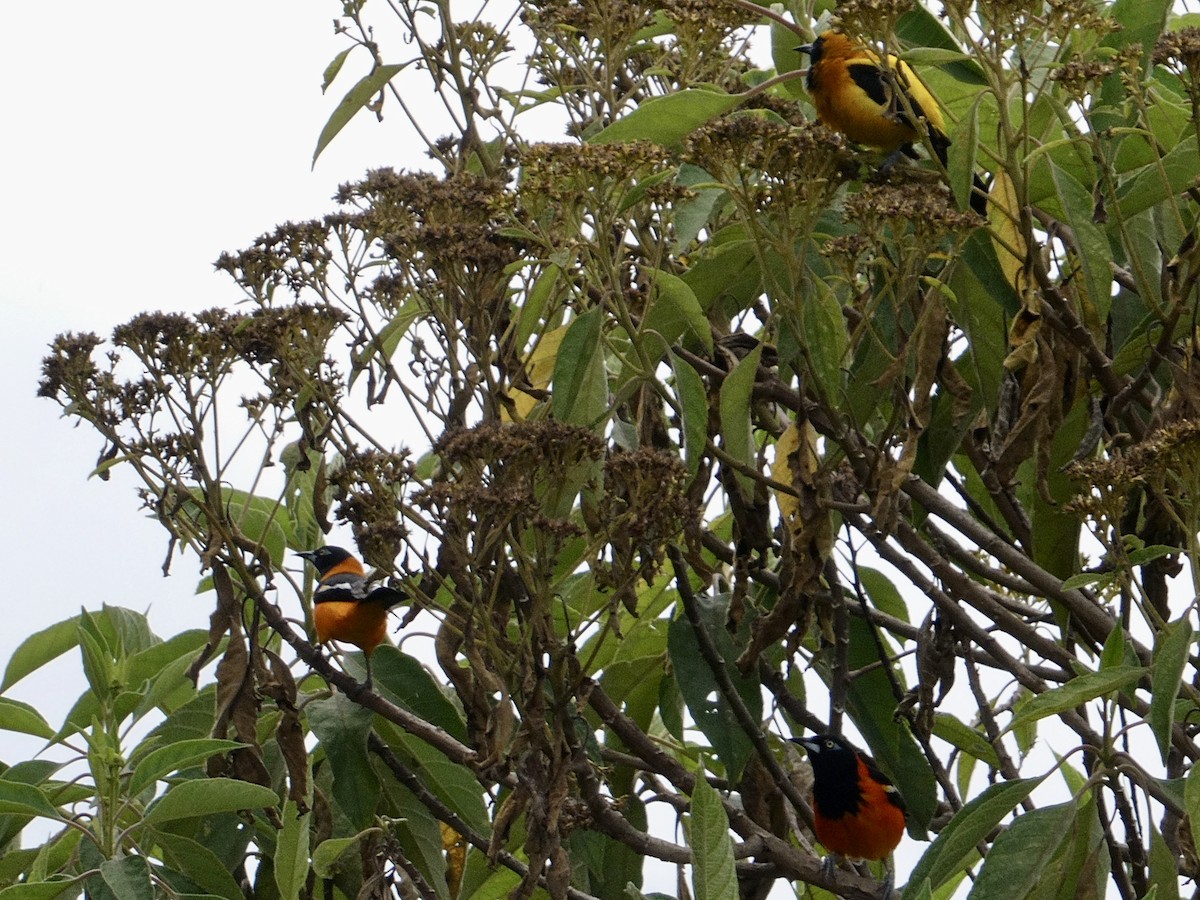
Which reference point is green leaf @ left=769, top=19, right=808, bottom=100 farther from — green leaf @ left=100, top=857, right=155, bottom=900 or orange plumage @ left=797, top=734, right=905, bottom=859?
green leaf @ left=100, top=857, right=155, bottom=900

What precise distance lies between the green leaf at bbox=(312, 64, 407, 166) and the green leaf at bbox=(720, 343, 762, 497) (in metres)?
0.86

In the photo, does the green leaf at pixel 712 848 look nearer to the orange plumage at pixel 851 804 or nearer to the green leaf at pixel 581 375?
the green leaf at pixel 581 375

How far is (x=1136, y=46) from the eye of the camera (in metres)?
1.51

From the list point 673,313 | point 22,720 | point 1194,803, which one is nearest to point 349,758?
point 22,720

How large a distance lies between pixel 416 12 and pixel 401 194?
44 centimetres

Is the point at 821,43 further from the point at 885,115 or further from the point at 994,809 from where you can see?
the point at 994,809

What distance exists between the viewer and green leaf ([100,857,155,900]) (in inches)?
66.0

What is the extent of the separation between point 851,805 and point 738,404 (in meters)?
1.21

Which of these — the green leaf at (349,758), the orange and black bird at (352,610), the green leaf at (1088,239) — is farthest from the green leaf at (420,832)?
the green leaf at (1088,239)

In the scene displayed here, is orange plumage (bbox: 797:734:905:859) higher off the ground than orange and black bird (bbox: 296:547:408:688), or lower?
lower

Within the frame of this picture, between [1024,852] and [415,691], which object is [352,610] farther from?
[1024,852]

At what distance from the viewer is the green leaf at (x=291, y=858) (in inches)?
64.8

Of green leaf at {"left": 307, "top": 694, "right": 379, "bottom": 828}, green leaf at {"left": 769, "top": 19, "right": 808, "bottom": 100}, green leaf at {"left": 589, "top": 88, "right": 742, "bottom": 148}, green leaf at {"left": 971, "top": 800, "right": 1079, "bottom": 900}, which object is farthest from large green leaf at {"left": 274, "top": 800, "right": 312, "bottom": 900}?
green leaf at {"left": 769, "top": 19, "right": 808, "bottom": 100}

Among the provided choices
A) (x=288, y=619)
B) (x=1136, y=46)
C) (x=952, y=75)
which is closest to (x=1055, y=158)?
(x=952, y=75)
